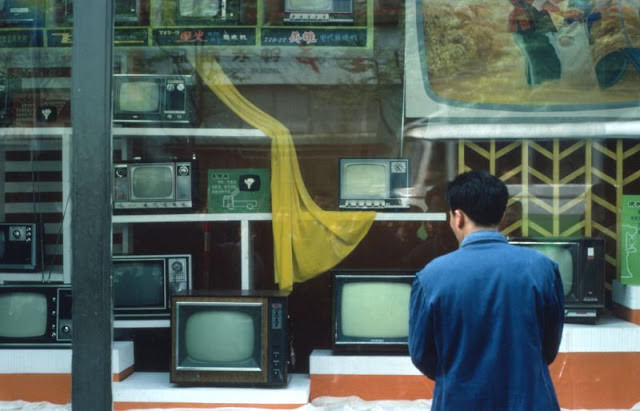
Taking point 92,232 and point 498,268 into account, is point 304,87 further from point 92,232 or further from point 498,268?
point 498,268

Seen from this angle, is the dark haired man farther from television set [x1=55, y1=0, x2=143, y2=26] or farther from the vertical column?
television set [x1=55, y1=0, x2=143, y2=26]

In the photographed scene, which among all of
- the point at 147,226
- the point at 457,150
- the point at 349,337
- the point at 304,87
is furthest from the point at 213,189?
the point at 457,150

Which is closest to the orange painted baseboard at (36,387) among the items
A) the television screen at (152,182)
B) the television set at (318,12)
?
the television screen at (152,182)

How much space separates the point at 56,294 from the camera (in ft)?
13.8

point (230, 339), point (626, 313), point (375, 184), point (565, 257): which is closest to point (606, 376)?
point (626, 313)

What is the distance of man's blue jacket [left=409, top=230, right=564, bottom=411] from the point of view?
6.97 ft

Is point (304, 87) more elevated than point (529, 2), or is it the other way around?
point (529, 2)

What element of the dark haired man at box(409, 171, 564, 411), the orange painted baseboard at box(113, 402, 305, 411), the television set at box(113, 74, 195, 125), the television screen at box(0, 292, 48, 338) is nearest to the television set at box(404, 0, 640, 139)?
the television set at box(113, 74, 195, 125)

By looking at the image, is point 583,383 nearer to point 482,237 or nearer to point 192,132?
point 482,237

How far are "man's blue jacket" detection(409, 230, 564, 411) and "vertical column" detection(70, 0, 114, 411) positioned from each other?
1.28 m

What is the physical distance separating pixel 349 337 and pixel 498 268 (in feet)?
6.96

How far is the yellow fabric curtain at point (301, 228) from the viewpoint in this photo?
4406 millimetres

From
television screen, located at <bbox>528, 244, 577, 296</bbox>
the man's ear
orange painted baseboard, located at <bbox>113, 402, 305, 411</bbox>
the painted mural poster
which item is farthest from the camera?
the painted mural poster

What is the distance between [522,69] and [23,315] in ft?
10.2
